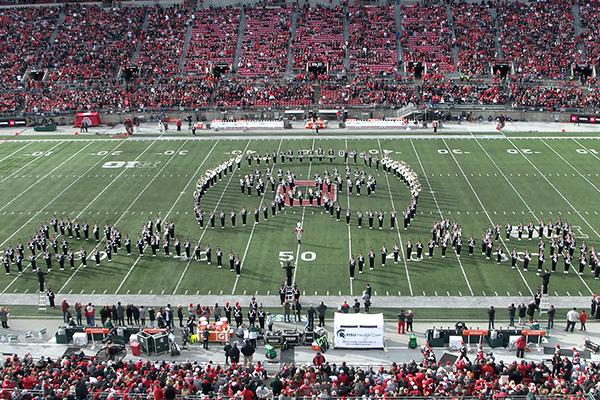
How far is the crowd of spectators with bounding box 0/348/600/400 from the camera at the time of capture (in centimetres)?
1412

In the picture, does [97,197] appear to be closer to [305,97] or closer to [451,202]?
[451,202]

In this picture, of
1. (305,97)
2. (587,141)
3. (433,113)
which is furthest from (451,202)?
(305,97)

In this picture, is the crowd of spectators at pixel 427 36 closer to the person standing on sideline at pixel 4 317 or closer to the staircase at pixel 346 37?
the staircase at pixel 346 37

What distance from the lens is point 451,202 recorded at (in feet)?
97.3

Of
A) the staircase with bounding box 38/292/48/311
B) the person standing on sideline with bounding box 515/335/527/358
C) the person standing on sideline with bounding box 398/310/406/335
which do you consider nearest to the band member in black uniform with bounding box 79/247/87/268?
the staircase with bounding box 38/292/48/311

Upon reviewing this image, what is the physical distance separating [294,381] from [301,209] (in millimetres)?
14529

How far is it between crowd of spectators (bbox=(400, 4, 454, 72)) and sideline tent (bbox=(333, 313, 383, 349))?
35902 mm

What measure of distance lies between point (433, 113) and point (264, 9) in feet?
67.3

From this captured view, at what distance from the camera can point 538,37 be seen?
53688mm

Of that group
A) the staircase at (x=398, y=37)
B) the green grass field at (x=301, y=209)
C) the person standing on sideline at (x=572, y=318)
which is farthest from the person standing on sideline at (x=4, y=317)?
the staircase at (x=398, y=37)

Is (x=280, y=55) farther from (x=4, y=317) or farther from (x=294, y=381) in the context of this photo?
(x=294, y=381)

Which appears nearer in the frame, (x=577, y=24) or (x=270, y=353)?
(x=270, y=353)

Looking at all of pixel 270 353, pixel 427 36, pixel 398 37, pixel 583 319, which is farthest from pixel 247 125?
pixel 583 319

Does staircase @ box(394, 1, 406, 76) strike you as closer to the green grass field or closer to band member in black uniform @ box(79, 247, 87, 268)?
the green grass field
